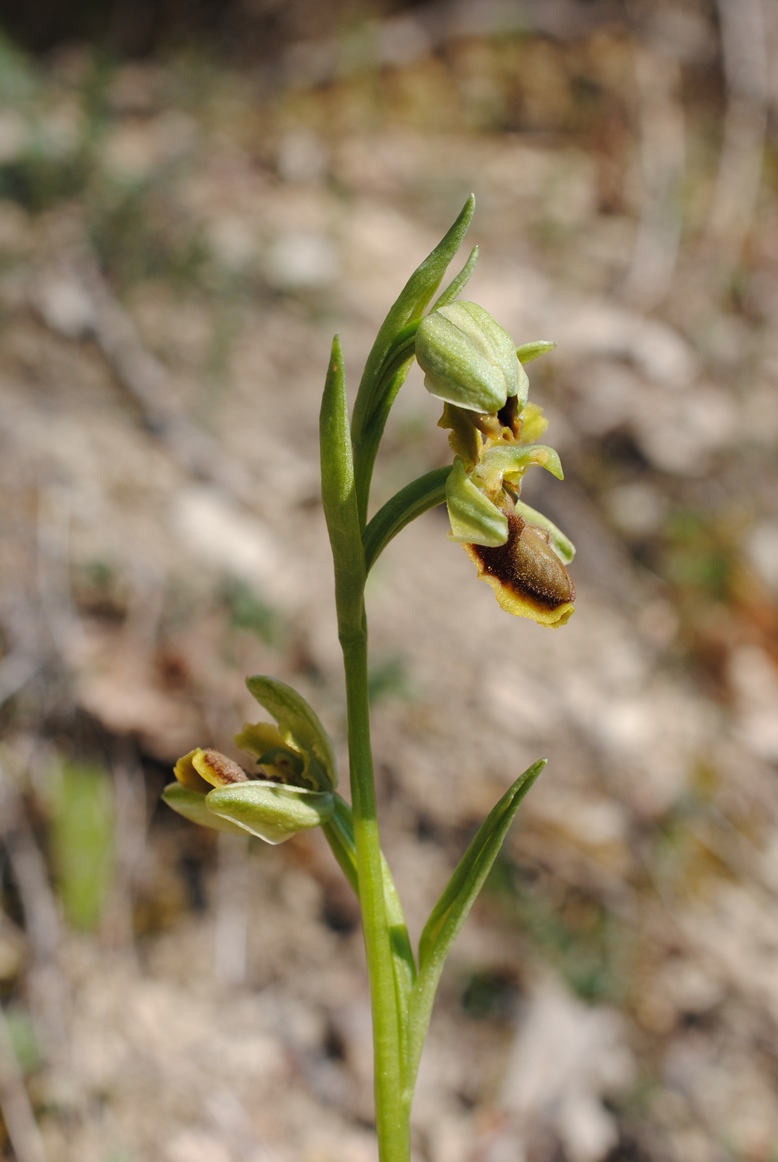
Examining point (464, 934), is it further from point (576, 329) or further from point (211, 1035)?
point (576, 329)

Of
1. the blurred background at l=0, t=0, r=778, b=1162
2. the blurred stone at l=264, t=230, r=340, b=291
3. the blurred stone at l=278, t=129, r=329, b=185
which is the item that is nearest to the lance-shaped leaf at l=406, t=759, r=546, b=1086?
the blurred background at l=0, t=0, r=778, b=1162

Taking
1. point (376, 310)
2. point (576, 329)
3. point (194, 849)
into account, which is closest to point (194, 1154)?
point (194, 849)

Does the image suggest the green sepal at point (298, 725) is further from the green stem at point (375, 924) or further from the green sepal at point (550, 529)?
the green sepal at point (550, 529)

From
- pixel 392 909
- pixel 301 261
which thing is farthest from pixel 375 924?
pixel 301 261

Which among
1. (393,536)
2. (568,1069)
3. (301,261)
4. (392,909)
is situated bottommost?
(568,1069)

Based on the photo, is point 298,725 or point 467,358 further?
point 298,725

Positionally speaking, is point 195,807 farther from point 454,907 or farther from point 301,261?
point 301,261

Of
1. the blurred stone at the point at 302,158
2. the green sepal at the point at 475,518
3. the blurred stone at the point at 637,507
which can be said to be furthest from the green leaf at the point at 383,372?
the blurred stone at the point at 302,158
